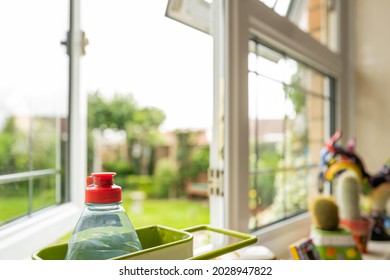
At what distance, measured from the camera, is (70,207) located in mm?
652

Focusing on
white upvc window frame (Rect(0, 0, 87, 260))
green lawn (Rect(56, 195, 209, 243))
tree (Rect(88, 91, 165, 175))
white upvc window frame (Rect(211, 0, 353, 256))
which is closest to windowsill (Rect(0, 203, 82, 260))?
white upvc window frame (Rect(0, 0, 87, 260))

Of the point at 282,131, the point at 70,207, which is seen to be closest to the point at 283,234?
the point at 282,131

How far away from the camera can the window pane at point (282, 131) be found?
913mm

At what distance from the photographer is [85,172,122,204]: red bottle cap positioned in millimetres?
355

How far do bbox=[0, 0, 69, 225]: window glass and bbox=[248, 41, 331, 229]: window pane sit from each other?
40cm

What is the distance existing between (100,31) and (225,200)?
0.40 metres

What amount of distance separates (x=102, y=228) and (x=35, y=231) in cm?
20

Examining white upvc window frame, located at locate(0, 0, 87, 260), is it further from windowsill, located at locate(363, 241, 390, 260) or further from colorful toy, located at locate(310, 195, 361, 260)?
windowsill, located at locate(363, 241, 390, 260)

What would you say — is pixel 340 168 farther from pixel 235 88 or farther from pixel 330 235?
pixel 235 88

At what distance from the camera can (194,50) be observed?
859 millimetres

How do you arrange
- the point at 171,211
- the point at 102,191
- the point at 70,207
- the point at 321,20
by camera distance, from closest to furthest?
the point at 102,191 < the point at 70,207 < the point at 321,20 < the point at 171,211

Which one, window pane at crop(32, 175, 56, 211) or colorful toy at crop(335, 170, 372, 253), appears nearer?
window pane at crop(32, 175, 56, 211)

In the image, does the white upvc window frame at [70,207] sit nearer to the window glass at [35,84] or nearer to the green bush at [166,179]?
the window glass at [35,84]
